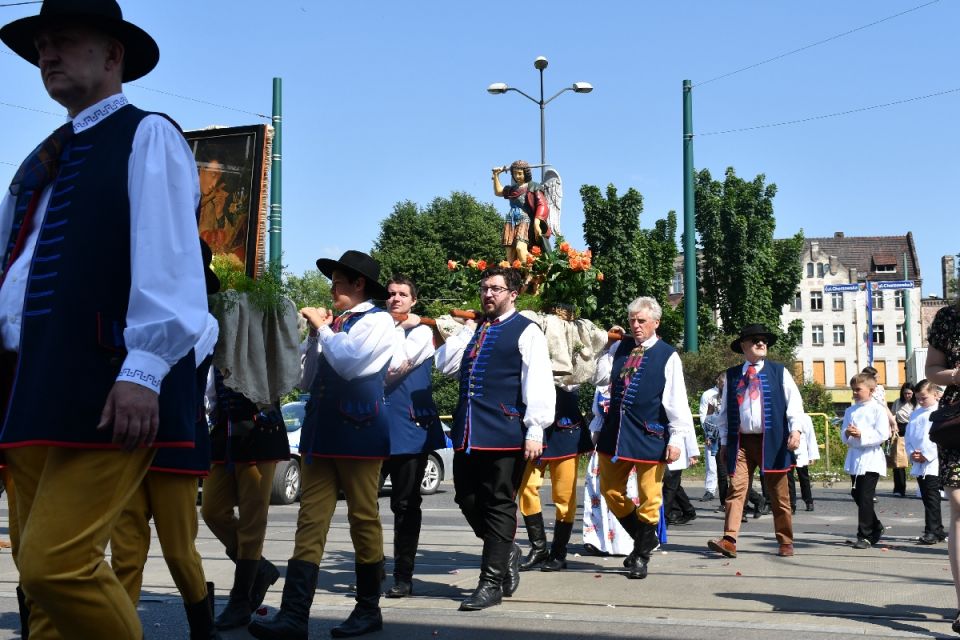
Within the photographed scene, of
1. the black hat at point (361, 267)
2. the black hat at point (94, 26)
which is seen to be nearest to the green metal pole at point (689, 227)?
the black hat at point (361, 267)

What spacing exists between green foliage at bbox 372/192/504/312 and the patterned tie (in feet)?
186

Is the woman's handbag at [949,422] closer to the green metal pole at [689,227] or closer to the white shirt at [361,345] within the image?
the white shirt at [361,345]

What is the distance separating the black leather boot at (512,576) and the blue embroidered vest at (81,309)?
450 cm

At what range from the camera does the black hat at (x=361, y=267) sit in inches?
256

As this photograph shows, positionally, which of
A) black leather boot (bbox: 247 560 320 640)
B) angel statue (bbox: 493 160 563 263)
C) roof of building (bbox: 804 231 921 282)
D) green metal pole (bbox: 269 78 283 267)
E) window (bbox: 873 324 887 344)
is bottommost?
black leather boot (bbox: 247 560 320 640)

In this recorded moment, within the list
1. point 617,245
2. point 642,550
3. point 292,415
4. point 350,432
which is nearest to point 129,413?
point 350,432

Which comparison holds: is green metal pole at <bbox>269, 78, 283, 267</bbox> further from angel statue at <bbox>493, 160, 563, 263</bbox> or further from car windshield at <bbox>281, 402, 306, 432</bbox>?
angel statue at <bbox>493, 160, 563, 263</bbox>

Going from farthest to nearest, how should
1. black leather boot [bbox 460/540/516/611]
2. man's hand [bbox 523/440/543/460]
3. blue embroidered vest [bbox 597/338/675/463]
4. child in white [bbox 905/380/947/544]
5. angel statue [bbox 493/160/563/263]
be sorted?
angel statue [bbox 493/160/563/263] < child in white [bbox 905/380/947/544] < blue embroidered vest [bbox 597/338/675/463] < man's hand [bbox 523/440/543/460] < black leather boot [bbox 460/540/516/611]

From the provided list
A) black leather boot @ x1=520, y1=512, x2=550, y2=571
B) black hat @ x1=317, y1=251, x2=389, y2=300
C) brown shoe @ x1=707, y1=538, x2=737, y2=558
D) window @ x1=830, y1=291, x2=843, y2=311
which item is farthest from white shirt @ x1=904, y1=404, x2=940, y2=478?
window @ x1=830, y1=291, x2=843, y2=311

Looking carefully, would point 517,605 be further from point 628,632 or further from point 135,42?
point 135,42

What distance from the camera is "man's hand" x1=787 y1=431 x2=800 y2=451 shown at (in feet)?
33.1

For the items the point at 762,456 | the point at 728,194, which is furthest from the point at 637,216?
the point at 762,456

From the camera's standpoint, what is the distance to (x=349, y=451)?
6242mm

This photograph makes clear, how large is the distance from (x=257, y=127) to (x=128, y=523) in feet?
9.04
